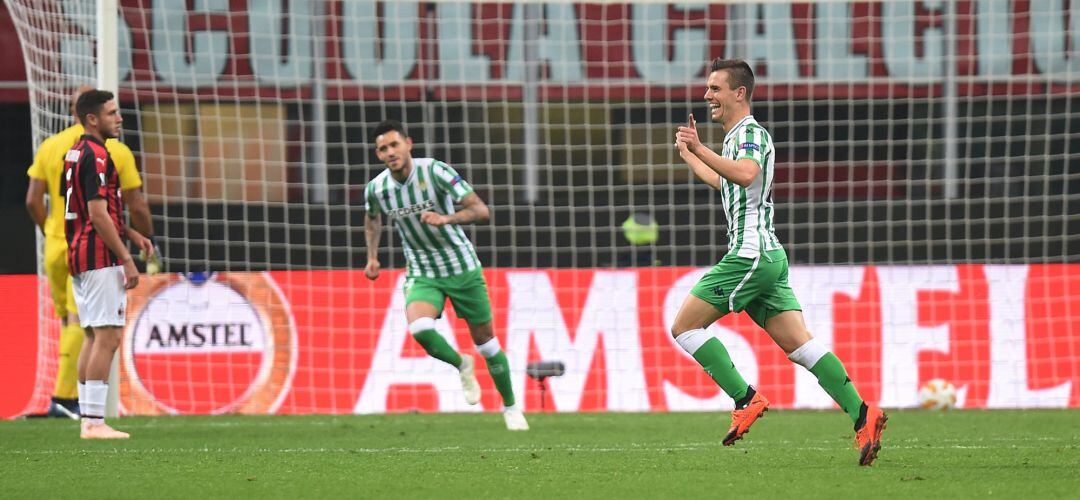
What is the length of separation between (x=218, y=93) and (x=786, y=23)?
17.6 ft

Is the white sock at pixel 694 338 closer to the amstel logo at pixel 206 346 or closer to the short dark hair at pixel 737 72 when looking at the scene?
the short dark hair at pixel 737 72

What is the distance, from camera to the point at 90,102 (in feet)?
26.2

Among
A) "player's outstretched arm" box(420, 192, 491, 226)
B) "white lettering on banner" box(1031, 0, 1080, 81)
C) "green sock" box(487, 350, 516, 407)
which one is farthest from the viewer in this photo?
"white lettering on banner" box(1031, 0, 1080, 81)

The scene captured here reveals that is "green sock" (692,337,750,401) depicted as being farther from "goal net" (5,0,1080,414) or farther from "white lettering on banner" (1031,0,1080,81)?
"white lettering on banner" (1031,0,1080,81)

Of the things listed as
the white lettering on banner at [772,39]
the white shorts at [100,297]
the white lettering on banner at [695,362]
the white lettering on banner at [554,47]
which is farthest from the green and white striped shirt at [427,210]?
the white lettering on banner at [772,39]

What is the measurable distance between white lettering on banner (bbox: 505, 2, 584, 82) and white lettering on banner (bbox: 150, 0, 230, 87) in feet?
8.80

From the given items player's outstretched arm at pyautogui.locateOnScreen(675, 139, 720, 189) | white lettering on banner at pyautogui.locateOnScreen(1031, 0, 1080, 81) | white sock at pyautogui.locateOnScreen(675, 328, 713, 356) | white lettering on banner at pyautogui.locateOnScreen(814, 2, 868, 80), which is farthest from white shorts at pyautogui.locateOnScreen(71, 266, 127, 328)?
white lettering on banner at pyautogui.locateOnScreen(1031, 0, 1080, 81)

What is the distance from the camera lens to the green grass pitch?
5383 millimetres

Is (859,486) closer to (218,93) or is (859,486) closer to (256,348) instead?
(256,348)

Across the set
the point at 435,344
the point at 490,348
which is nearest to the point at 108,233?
the point at 435,344

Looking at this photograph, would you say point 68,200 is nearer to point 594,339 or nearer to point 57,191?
point 57,191

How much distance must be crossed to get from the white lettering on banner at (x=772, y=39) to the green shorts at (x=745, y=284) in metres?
8.35


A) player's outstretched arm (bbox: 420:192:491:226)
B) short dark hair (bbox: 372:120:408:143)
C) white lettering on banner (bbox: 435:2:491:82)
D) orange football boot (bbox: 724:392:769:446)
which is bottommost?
orange football boot (bbox: 724:392:769:446)

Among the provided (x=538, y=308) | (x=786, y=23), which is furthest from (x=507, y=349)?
(x=786, y=23)
